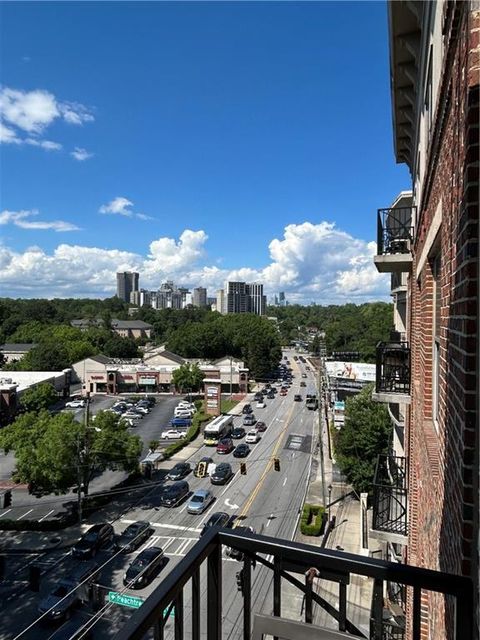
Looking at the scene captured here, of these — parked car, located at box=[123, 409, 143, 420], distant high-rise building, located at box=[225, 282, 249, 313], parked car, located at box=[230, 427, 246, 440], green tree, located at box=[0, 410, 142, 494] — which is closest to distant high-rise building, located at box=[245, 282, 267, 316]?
distant high-rise building, located at box=[225, 282, 249, 313]

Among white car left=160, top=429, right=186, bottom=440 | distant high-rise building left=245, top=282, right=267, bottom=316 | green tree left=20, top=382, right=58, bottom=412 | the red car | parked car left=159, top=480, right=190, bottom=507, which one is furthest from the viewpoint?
distant high-rise building left=245, top=282, right=267, bottom=316

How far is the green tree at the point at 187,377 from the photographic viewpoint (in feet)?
166

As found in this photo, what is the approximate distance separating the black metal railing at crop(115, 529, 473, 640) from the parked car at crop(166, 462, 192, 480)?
24.6 metres

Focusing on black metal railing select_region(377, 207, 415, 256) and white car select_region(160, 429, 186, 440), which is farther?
white car select_region(160, 429, 186, 440)

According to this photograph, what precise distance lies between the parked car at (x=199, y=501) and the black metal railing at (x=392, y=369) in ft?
51.7

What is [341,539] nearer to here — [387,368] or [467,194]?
[387,368]

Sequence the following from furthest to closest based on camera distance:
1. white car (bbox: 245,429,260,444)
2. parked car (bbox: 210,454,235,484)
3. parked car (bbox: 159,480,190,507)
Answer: white car (bbox: 245,429,260,444), parked car (bbox: 210,454,235,484), parked car (bbox: 159,480,190,507)

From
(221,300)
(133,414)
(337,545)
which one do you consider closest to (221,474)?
(337,545)

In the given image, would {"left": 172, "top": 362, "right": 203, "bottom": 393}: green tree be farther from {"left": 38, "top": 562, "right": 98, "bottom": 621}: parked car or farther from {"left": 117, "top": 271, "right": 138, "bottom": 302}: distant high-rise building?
{"left": 117, "top": 271, "right": 138, "bottom": 302}: distant high-rise building

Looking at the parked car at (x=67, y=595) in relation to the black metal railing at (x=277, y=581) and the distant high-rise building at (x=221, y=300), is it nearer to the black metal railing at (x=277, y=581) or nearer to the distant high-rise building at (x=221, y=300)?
the black metal railing at (x=277, y=581)

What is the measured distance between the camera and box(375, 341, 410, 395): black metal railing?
24.4 feet

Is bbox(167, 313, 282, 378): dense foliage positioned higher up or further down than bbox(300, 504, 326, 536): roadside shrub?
higher up

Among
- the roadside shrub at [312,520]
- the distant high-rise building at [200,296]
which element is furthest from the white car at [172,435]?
the distant high-rise building at [200,296]

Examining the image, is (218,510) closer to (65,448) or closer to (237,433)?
(65,448)
